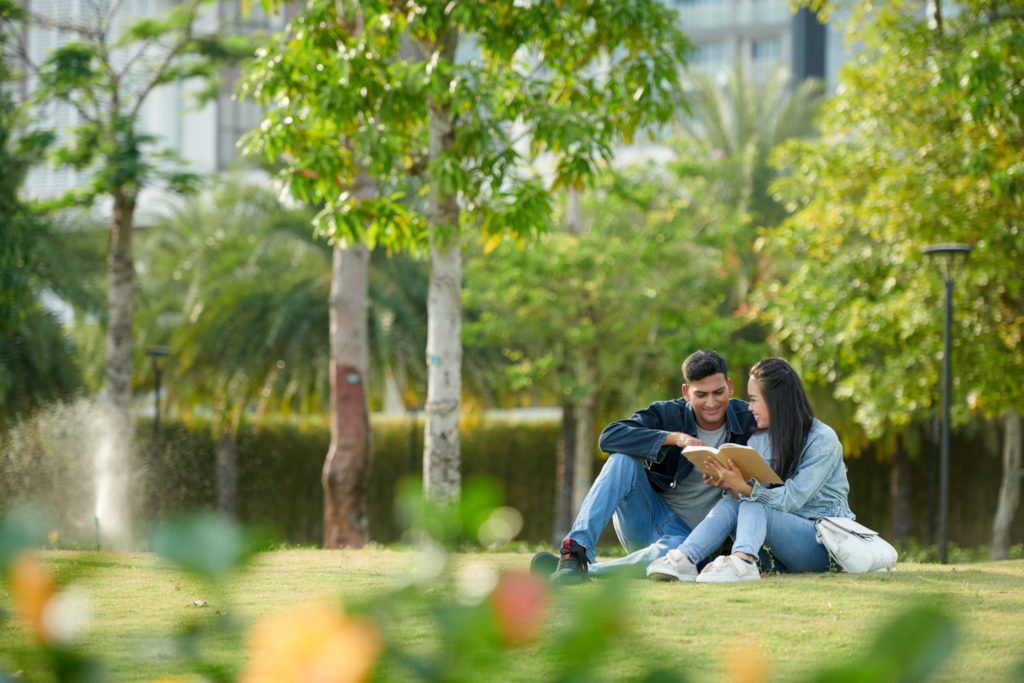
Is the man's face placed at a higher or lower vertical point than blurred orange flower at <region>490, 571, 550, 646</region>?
lower

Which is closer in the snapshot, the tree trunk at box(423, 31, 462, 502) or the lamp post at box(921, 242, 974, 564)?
the tree trunk at box(423, 31, 462, 502)

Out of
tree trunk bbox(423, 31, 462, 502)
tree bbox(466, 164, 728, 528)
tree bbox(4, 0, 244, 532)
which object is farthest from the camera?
tree bbox(466, 164, 728, 528)

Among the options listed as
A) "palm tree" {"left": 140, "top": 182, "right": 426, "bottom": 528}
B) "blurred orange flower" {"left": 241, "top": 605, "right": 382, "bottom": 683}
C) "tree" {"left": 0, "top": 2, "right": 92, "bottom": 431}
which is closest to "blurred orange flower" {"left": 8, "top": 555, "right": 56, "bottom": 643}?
"blurred orange flower" {"left": 241, "top": 605, "right": 382, "bottom": 683}

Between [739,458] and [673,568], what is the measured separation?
1.77ft

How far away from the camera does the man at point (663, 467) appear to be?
4984 millimetres

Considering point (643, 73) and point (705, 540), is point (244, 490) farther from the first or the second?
point (705, 540)

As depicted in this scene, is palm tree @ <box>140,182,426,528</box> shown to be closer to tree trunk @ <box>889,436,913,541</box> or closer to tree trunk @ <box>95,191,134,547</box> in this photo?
tree trunk @ <box>95,191,134,547</box>

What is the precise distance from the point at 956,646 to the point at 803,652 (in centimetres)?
275

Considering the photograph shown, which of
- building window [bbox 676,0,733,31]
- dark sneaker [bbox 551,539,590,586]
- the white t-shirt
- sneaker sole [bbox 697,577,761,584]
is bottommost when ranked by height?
sneaker sole [bbox 697,577,761,584]

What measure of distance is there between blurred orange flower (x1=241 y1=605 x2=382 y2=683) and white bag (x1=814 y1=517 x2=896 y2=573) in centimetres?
453

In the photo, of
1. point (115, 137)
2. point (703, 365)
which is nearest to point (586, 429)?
point (115, 137)

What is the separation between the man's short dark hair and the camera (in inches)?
205

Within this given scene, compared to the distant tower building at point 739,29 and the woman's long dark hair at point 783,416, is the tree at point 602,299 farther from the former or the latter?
the distant tower building at point 739,29

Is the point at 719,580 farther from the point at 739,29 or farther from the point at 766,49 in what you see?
the point at 766,49
